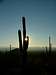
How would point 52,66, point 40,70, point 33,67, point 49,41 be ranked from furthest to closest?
point 49,41 < point 52,66 < point 33,67 < point 40,70

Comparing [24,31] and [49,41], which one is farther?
[49,41]

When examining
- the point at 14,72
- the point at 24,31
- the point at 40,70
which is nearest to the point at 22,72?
the point at 14,72

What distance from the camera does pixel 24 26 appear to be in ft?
61.1


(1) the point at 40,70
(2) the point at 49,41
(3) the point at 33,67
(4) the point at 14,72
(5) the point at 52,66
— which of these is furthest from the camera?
(2) the point at 49,41

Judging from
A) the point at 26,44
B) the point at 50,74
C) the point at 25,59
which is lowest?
the point at 50,74

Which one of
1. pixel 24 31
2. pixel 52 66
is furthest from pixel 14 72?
pixel 52 66

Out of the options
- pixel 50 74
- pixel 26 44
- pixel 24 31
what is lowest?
pixel 50 74

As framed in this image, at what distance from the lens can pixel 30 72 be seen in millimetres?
18016

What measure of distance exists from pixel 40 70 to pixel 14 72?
2747 millimetres

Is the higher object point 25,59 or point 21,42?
point 21,42

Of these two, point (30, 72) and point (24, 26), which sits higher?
point (24, 26)

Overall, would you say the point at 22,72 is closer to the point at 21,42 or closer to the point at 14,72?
the point at 14,72

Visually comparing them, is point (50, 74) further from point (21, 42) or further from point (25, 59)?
point (21, 42)

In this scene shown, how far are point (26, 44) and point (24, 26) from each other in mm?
1791
